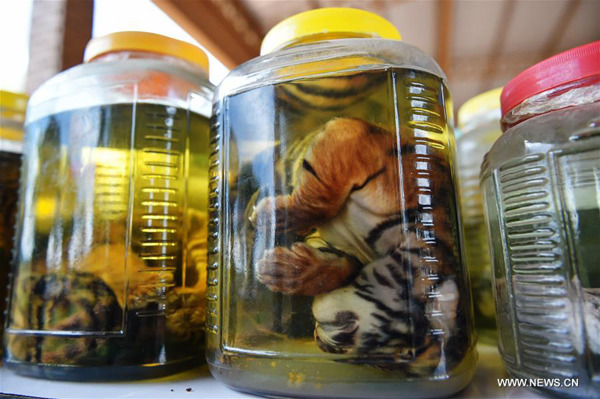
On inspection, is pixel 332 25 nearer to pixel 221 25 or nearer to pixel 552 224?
pixel 552 224

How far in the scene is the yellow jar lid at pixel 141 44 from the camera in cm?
45

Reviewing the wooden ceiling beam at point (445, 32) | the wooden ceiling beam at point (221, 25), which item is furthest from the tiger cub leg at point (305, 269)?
the wooden ceiling beam at point (445, 32)

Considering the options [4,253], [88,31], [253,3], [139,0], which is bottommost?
[4,253]

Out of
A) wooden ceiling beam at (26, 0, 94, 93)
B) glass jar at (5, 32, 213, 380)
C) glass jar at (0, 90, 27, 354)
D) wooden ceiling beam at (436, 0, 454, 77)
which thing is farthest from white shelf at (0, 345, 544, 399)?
wooden ceiling beam at (436, 0, 454, 77)

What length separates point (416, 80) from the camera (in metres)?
0.34

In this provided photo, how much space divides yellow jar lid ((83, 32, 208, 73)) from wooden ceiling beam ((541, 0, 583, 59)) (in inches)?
52.4

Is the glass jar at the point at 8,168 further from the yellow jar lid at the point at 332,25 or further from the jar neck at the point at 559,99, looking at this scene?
the jar neck at the point at 559,99

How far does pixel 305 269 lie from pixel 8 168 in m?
0.44

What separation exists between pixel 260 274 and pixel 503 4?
1369 millimetres

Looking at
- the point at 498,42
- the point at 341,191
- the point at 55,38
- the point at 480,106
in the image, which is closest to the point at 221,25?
the point at 55,38

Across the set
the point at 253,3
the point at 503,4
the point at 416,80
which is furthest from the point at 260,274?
the point at 503,4

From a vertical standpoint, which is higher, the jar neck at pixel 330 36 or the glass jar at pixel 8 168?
the jar neck at pixel 330 36

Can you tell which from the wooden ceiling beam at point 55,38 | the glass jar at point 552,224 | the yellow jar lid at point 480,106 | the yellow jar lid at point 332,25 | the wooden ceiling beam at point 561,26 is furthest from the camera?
the wooden ceiling beam at point 561,26

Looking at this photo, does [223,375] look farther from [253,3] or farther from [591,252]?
[253,3]
